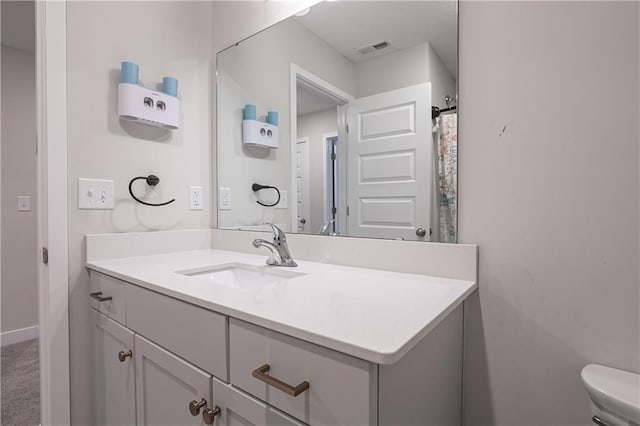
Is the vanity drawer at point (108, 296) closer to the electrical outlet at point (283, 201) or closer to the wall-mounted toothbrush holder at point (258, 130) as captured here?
the electrical outlet at point (283, 201)

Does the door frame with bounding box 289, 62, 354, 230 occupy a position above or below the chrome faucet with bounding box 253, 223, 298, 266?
above

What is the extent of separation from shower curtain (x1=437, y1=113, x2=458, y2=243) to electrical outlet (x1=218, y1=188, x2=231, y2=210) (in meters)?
1.06

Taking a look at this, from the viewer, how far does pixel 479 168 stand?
0.92 m

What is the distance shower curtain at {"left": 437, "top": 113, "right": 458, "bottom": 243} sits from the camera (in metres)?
0.96

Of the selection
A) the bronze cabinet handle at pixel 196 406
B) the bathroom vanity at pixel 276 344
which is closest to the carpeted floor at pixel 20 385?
the bathroom vanity at pixel 276 344

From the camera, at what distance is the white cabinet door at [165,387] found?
2.57 feet

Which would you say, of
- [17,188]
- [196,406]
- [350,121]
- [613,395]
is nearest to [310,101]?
[350,121]

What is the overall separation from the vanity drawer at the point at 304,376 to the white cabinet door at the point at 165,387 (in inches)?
6.4

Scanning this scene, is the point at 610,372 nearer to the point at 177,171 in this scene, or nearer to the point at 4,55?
the point at 177,171

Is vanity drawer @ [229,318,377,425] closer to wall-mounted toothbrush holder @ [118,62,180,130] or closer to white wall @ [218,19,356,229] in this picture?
white wall @ [218,19,356,229]

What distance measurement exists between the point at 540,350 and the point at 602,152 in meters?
0.52

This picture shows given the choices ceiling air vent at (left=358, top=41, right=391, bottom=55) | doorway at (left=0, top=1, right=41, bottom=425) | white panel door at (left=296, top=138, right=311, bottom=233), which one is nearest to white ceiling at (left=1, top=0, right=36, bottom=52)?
doorway at (left=0, top=1, right=41, bottom=425)

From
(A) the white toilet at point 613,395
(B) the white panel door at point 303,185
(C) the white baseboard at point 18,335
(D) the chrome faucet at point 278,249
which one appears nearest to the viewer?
(A) the white toilet at point 613,395

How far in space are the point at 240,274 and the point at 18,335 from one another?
2.43 metres
